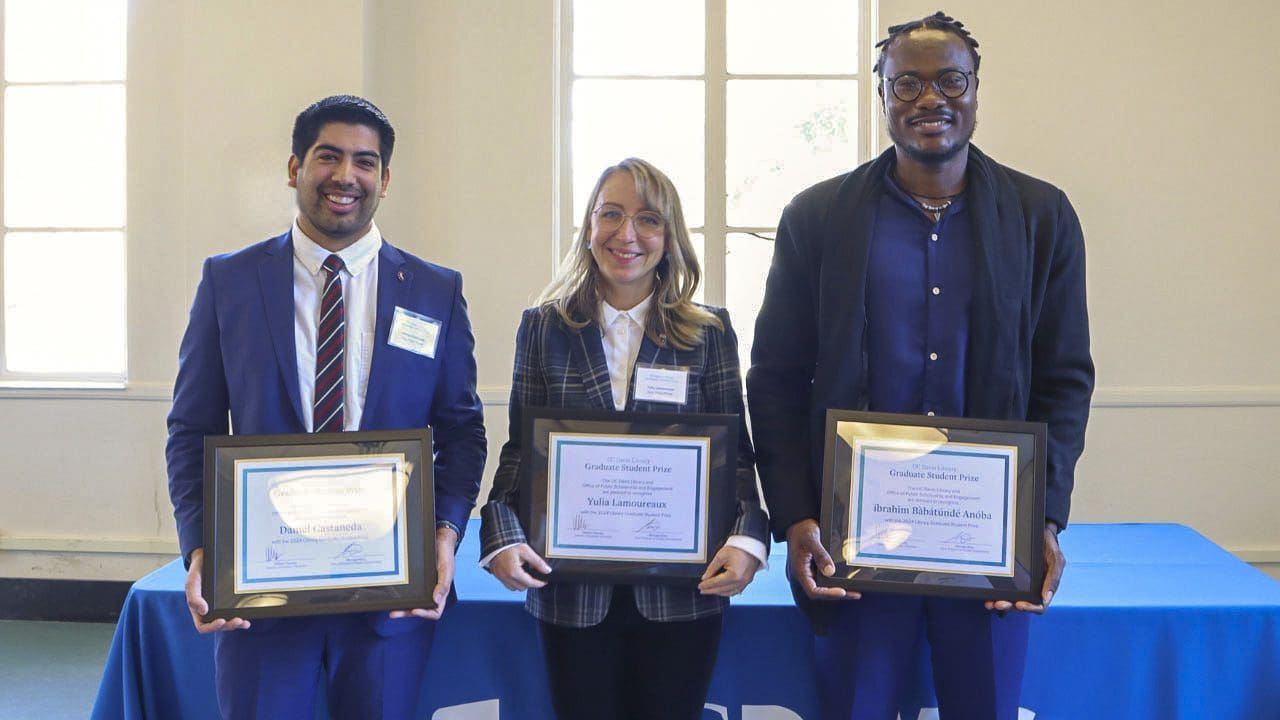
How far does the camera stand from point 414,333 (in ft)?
5.88

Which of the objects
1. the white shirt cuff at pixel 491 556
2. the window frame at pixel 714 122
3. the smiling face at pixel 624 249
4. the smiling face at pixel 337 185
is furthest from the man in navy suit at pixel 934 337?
the window frame at pixel 714 122

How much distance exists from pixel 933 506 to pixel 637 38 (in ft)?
10.9

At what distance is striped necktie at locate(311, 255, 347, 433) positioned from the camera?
5.65 ft

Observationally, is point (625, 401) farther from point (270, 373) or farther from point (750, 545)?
point (270, 373)

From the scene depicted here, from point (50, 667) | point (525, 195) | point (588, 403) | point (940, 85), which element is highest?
point (525, 195)

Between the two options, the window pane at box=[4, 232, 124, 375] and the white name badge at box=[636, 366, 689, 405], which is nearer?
the white name badge at box=[636, 366, 689, 405]

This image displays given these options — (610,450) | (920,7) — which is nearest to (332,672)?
(610,450)

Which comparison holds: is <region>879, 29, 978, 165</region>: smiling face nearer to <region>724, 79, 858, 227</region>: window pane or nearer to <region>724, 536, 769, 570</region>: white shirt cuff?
<region>724, 536, 769, 570</region>: white shirt cuff

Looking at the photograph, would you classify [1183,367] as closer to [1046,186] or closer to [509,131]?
[1046,186]

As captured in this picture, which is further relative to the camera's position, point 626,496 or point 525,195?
point 525,195

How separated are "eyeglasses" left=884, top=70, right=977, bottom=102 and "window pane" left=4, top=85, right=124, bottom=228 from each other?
3.97 meters

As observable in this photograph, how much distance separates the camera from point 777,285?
181 centimetres
